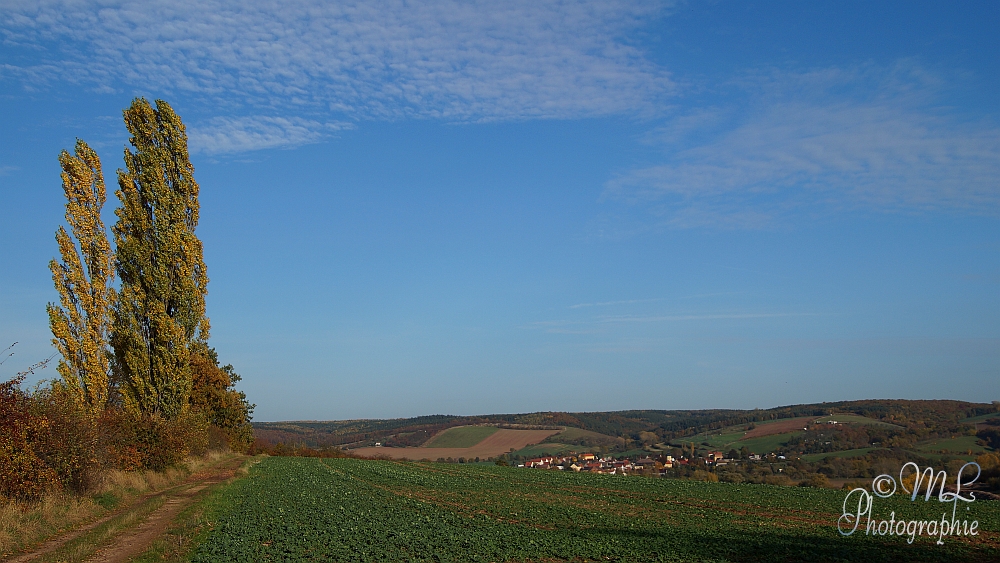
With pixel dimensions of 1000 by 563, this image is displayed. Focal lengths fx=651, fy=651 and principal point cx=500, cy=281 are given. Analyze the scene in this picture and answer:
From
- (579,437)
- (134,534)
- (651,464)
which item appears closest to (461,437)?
(579,437)

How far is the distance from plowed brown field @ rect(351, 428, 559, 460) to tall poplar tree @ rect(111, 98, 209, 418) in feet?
140

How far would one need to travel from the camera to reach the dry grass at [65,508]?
575 inches

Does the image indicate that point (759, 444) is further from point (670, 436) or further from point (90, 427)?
point (90, 427)

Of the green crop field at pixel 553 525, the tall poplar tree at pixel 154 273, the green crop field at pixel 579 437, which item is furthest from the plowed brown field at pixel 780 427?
the tall poplar tree at pixel 154 273

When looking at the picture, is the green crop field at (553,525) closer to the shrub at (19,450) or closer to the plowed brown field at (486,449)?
the shrub at (19,450)

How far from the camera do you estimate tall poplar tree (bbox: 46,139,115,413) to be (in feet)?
88.3

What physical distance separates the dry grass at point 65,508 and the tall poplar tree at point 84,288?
3.88m

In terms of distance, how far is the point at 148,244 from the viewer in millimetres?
31922

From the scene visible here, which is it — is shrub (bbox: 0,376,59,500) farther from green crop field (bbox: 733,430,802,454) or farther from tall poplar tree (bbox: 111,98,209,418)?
green crop field (bbox: 733,430,802,454)

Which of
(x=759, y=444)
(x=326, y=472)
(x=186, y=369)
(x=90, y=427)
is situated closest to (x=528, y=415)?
(x=759, y=444)

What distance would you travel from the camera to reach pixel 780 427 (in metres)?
68.4

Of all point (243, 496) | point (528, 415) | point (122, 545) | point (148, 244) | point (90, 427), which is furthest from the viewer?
point (528, 415)

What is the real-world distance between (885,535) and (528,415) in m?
98.7

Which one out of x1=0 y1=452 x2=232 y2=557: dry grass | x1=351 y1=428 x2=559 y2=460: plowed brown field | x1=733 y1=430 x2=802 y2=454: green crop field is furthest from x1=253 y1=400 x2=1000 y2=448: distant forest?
x1=0 y1=452 x2=232 y2=557: dry grass
